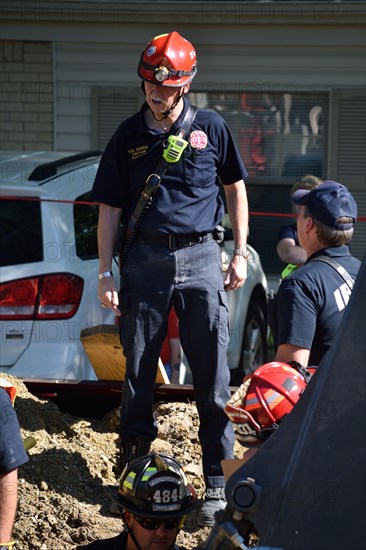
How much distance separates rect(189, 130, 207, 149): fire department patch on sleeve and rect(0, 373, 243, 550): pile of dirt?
1.47 m

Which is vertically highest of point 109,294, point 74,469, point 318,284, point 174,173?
point 174,173

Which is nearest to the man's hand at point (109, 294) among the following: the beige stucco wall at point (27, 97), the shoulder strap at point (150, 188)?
the shoulder strap at point (150, 188)

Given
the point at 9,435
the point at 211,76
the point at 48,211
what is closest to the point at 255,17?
the point at 211,76

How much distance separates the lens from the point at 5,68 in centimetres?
1220

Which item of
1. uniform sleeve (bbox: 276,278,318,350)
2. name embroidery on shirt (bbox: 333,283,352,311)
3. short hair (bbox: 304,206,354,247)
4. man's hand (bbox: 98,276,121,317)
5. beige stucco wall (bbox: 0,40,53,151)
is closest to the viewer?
uniform sleeve (bbox: 276,278,318,350)

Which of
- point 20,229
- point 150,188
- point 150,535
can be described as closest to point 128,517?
point 150,535

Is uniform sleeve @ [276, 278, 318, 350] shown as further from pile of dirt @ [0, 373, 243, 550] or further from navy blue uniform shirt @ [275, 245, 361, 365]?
pile of dirt @ [0, 373, 243, 550]

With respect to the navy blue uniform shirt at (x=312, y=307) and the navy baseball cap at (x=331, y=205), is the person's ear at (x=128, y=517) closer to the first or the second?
the navy blue uniform shirt at (x=312, y=307)

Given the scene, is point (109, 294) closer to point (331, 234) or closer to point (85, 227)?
point (331, 234)

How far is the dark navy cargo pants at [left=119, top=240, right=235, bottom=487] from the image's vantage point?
4871mm

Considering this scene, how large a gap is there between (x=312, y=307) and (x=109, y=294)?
1.22m

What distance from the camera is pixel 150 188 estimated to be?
4832 mm

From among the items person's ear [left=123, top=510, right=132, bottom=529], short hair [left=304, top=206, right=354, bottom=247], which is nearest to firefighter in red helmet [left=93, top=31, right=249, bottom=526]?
short hair [left=304, top=206, right=354, bottom=247]

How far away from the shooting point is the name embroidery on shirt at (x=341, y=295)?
13.5 feet
